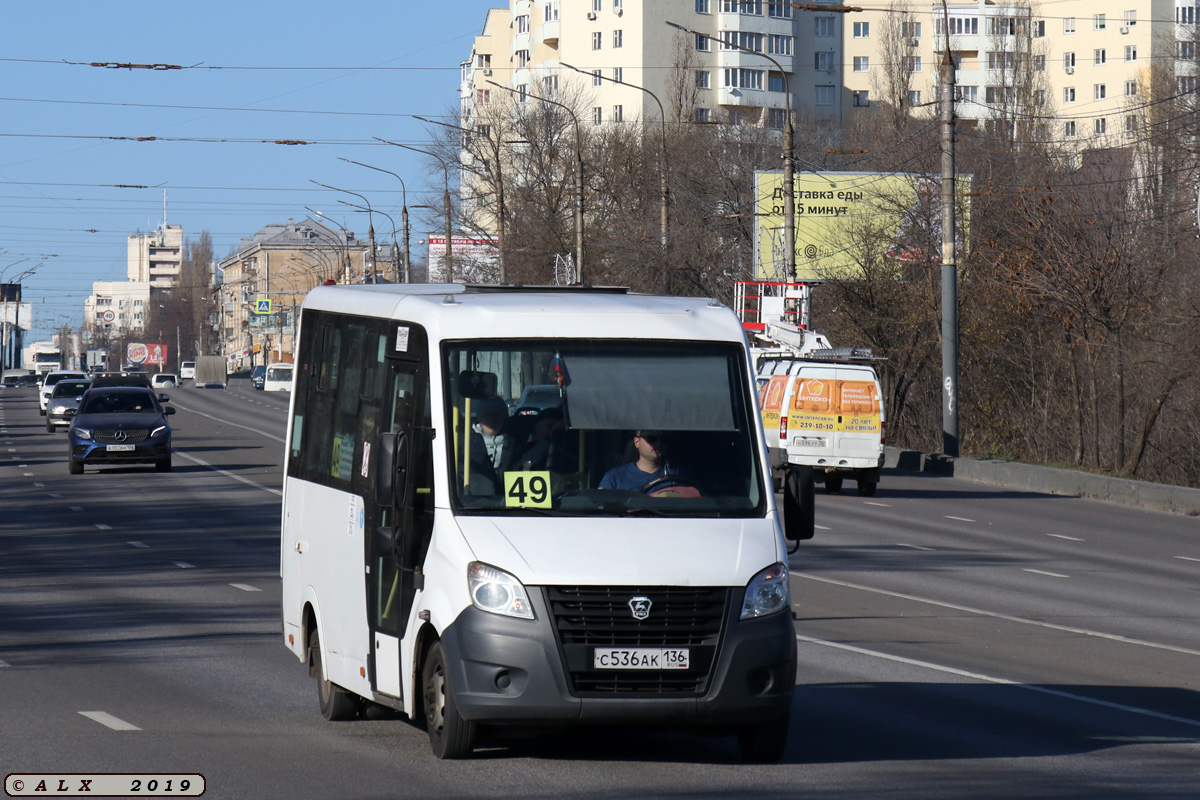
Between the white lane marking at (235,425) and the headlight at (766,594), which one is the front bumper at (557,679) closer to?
the headlight at (766,594)

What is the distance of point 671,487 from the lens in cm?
766

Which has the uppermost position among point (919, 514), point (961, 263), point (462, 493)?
point (961, 263)

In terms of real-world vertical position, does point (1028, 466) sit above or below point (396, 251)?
below

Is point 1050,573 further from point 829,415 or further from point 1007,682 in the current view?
point 829,415

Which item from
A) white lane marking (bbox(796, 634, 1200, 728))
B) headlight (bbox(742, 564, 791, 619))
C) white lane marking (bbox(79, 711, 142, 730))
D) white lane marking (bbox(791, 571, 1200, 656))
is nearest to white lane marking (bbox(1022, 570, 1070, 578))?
white lane marking (bbox(791, 571, 1200, 656))

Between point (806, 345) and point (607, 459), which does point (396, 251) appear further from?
point (607, 459)

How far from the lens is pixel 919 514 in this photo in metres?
25.1

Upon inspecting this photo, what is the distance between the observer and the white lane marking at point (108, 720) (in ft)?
27.9

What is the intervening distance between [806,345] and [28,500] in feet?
53.4

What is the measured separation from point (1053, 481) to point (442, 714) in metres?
24.3

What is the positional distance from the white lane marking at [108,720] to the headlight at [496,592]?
7.86ft

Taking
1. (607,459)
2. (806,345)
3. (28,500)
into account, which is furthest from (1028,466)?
(607,459)

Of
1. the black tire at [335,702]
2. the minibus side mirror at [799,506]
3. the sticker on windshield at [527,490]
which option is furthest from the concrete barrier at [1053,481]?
the sticker on windshield at [527,490]

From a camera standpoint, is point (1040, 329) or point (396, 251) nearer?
point (1040, 329)
